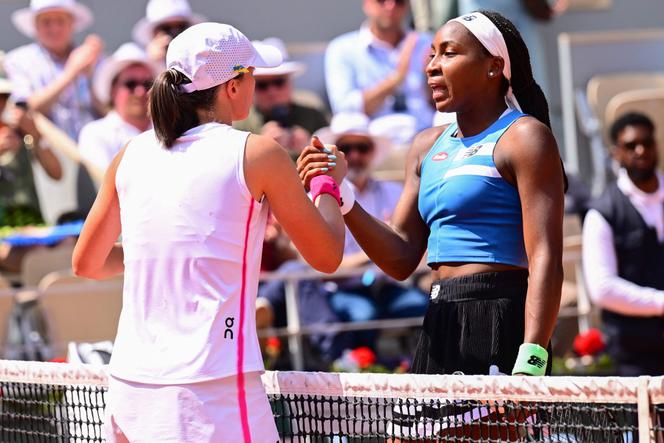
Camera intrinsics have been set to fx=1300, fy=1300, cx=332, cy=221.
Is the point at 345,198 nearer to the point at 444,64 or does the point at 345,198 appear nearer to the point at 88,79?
the point at 444,64

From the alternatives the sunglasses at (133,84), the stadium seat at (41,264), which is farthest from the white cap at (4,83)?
the stadium seat at (41,264)

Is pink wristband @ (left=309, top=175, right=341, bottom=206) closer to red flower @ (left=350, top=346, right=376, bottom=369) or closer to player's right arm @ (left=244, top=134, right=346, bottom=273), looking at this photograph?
player's right arm @ (left=244, top=134, right=346, bottom=273)

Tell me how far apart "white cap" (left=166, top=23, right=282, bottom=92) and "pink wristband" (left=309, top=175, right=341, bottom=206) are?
0.40m

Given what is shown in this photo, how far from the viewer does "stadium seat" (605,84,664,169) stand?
10297 millimetres

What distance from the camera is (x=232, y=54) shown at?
346 cm

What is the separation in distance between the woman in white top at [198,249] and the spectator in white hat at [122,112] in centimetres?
561

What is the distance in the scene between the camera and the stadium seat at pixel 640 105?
10.3 meters

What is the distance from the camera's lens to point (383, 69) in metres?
10.4

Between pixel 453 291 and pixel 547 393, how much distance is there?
54 centimetres

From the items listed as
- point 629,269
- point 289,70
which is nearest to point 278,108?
point 289,70

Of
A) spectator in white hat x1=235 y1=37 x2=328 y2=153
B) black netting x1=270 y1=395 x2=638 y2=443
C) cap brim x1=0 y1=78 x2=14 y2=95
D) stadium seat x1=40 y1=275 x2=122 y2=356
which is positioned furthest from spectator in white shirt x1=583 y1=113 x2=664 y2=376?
cap brim x1=0 y1=78 x2=14 y2=95

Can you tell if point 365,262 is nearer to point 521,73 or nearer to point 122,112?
point 122,112

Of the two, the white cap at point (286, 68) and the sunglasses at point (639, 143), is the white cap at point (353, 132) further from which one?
the sunglasses at point (639, 143)

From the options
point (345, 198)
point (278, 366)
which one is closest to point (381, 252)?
point (345, 198)
